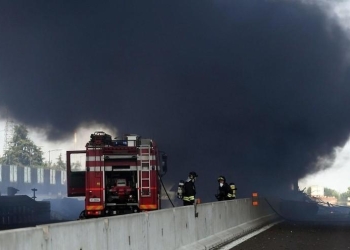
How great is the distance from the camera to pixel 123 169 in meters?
27.6

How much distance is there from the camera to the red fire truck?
27250 mm

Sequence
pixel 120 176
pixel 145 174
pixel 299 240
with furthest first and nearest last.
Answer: pixel 120 176 < pixel 145 174 < pixel 299 240

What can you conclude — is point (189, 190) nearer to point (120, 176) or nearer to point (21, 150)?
point (120, 176)

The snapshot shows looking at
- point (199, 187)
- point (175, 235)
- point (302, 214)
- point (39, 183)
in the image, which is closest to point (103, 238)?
point (175, 235)

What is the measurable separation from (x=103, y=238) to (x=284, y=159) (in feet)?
243

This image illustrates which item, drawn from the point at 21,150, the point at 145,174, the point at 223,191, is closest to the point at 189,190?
the point at 223,191

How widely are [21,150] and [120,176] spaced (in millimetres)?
130311

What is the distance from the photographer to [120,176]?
1102 inches

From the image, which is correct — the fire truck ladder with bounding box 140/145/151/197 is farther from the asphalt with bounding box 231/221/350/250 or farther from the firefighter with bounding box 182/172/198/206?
the firefighter with bounding box 182/172/198/206

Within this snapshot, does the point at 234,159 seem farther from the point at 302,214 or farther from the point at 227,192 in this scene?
the point at 227,192

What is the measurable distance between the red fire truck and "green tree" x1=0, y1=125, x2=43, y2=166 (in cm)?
12769

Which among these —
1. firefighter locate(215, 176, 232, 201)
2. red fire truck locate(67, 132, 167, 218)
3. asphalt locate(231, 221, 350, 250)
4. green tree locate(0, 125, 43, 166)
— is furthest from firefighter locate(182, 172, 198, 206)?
green tree locate(0, 125, 43, 166)

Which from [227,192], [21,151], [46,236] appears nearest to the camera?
[46,236]

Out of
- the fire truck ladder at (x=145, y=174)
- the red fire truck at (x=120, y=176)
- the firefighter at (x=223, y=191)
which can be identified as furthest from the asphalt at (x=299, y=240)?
the red fire truck at (x=120, y=176)
